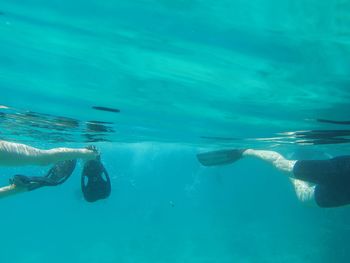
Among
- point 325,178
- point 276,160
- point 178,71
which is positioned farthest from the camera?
point 276,160

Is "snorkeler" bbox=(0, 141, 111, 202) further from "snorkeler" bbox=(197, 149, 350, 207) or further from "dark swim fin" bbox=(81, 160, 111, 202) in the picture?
"snorkeler" bbox=(197, 149, 350, 207)

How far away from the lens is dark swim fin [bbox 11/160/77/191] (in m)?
9.67

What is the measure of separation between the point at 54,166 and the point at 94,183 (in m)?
1.33

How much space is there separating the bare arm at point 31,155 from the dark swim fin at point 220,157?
696 cm

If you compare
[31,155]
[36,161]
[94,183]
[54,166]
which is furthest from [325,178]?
[31,155]

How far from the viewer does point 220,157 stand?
56.1 ft

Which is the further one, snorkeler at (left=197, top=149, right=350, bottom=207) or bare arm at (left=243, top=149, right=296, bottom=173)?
bare arm at (left=243, top=149, right=296, bottom=173)

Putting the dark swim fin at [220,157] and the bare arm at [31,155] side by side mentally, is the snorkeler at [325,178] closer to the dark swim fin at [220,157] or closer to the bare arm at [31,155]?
the dark swim fin at [220,157]

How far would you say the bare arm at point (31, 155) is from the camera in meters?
9.90

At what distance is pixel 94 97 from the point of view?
1297 cm

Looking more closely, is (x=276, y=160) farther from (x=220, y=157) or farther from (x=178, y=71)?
(x=178, y=71)

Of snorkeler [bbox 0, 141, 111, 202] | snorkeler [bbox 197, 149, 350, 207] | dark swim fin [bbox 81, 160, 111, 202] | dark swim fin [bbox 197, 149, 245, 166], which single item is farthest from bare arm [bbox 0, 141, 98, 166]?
snorkeler [bbox 197, 149, 350, 207]

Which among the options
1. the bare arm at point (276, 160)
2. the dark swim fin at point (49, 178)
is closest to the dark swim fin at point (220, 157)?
the bare arm at point (276, 160)

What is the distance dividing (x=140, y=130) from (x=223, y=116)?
6.72 metres
